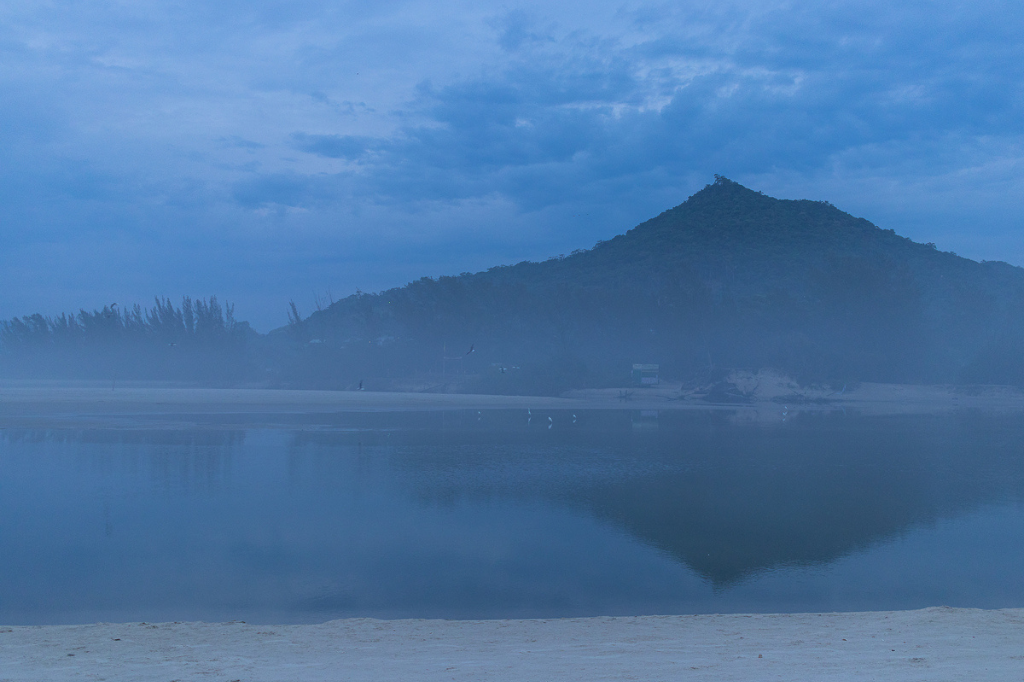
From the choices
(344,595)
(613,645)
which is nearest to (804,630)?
(613,645)

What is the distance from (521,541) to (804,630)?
7966mm

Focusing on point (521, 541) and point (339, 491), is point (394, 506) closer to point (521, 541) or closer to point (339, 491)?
point (339, 491)

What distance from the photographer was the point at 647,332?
250ft

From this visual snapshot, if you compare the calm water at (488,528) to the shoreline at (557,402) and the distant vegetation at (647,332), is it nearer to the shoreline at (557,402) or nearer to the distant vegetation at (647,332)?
the shoreline at (557,402)

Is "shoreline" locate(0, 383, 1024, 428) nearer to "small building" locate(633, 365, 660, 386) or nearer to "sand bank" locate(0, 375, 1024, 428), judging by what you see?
"sand bank" locate(0, 375, 1024, 428)

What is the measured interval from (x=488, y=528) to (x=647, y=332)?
61.1 meters

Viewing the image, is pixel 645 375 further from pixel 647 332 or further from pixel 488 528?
pixel 488 528

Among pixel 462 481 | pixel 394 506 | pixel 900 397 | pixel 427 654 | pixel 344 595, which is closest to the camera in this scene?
pixel 427 654

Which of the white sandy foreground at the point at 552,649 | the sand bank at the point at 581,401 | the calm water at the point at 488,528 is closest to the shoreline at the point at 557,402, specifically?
the sand bank at the point at 581,401

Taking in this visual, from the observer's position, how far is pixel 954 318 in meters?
72.6

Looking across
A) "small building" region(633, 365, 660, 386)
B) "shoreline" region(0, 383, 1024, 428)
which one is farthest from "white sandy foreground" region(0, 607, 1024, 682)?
"small building" region(633, 365, 660, 386)

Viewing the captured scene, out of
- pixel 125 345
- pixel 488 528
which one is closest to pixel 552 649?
pixel 488 528

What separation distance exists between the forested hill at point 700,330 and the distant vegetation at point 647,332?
6.6 inches

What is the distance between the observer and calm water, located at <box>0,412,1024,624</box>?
12727 mm
